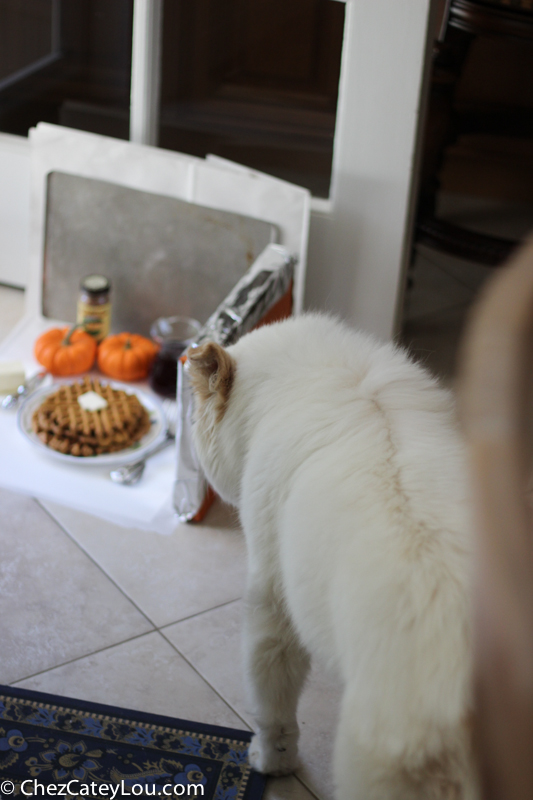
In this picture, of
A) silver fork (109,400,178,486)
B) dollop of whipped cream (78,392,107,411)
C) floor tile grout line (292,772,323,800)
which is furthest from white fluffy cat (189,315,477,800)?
dollop of whipped cream (78,392,107,411)

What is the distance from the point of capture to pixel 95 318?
2205mm

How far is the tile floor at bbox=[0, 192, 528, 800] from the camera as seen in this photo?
1342 millimetres

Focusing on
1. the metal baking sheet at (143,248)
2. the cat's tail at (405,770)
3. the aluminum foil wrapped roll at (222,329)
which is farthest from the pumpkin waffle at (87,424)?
the cat's tail at (405,770)

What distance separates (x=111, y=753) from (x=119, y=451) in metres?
0.81

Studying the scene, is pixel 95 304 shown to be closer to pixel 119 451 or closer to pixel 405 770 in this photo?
pixel 119 451

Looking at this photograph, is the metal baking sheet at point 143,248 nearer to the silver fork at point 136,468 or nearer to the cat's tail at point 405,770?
the silver fork at point 136,468

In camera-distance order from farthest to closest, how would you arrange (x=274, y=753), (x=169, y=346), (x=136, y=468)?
(x=169, y=346)
(x=136, y=468)
(x=274, y=753)

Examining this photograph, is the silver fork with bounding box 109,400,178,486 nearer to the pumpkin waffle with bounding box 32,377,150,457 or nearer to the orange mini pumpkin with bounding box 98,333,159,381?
the pumpkin waffle with bounding box 32,377,150,457

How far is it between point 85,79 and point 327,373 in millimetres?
1810

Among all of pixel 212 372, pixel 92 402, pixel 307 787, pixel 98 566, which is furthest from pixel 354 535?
pixel 92 402

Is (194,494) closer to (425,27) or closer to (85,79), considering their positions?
(425,27)

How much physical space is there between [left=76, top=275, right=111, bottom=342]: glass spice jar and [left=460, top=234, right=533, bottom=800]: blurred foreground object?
6.44ft

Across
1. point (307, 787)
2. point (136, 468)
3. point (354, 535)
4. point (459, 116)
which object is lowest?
point (307, 787)

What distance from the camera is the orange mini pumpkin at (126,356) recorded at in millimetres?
2133
